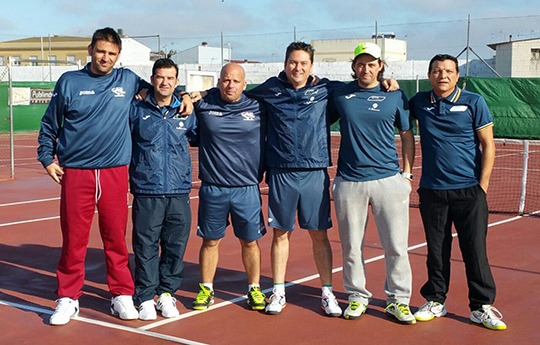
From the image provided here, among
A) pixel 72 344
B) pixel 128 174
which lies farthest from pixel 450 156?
pixel 72 344

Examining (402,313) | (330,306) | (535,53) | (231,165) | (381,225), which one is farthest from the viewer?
(535,53)

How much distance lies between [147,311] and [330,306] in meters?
1.45

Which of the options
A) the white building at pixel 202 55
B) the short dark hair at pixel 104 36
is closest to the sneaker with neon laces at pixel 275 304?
the short dark hair at pixel 104 36

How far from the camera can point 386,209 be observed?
19.6 ft

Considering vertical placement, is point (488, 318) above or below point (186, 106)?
below

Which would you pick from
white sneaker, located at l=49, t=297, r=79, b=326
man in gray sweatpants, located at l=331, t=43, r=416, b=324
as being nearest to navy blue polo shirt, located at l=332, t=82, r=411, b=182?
man in gray sweatpants, located at l=331, t=43, r=416, b=324

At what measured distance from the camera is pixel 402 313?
5953mm

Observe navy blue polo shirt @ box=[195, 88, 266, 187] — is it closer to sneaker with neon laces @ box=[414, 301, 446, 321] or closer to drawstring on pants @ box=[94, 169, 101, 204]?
drawstring on pants @ box=[94, 169, 101, 204]

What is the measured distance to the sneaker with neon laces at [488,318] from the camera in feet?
19.0

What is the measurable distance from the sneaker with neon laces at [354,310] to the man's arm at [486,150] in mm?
1325

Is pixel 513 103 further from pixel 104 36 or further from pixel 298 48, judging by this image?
pixel 104 36

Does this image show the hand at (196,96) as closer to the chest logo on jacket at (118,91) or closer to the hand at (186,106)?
the hand at (186,106)

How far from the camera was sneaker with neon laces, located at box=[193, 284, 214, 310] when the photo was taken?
6.38 metres

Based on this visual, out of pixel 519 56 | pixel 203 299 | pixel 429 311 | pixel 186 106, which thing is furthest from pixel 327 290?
pixel 519 56
